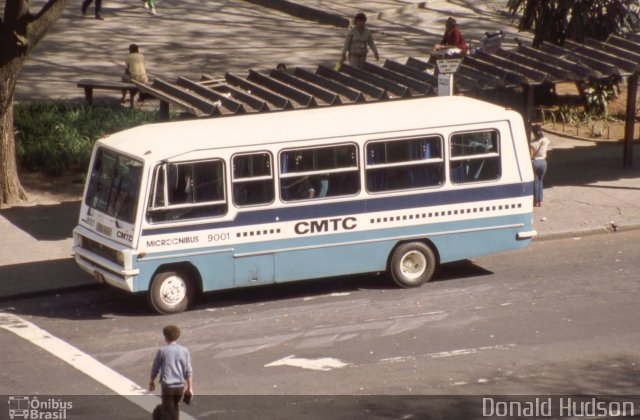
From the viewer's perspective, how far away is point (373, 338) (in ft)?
50.2

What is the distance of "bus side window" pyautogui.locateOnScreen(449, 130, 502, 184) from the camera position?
57.3 feet

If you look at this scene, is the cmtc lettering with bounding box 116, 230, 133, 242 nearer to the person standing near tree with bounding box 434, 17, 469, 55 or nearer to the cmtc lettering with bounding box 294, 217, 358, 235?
the cmtc lettering with bounding box 294, 217, 358, 235

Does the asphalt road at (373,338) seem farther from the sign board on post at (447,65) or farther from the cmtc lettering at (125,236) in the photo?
the sign board on post at (447,65)

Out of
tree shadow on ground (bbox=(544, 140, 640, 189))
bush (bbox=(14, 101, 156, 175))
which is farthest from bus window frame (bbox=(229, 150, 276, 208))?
tree shadow on ground (bbox=(544, 140, 640, 189))

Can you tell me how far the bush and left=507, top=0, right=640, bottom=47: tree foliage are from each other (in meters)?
9.46

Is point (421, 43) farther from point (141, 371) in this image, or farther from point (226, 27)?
point (141, 371)

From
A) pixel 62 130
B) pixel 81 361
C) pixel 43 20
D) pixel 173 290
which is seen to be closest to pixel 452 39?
pixel 62 130

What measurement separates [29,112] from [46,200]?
157 inches

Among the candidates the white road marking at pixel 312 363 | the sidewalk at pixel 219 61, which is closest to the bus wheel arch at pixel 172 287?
the sidewalk at pixel 219 61

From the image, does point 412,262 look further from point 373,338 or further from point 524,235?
point 373,338

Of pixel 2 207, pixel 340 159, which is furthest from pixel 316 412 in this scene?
pixel 2 207

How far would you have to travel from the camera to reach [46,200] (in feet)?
71.6

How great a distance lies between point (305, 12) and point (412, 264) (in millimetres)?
22421

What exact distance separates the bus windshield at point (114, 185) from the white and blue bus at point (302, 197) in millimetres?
22
